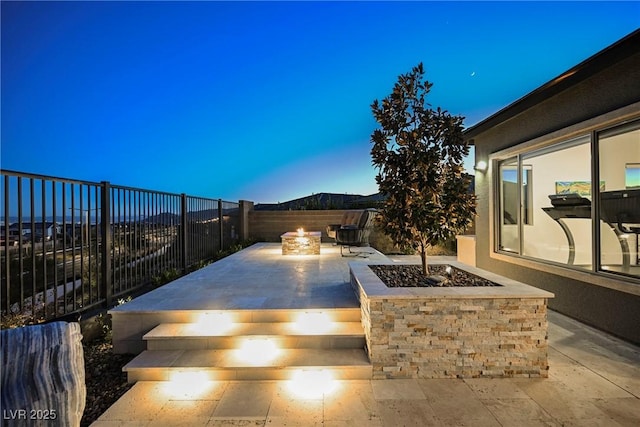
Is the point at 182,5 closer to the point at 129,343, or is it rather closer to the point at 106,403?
the point at 129,343

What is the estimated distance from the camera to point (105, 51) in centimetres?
770

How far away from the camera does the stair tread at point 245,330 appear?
2723 millimetres

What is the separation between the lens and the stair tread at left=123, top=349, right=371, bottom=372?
2.42 metres

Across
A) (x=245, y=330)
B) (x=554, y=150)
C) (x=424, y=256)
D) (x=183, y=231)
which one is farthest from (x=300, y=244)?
(x=554, y=150)

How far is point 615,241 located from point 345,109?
9.14 meters

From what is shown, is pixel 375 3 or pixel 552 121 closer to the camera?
pixel 552 121

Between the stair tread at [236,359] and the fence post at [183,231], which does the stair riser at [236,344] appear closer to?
the stair tread at [236,359]

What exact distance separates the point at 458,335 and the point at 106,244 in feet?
12.9

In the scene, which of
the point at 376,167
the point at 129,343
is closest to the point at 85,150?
the point at 129,343

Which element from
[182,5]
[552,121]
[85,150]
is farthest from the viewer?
[85,150]

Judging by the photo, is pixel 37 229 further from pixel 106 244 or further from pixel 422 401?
pixel 422 401

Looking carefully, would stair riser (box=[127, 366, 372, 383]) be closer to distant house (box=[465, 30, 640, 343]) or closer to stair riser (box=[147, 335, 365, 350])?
stair riser (box=[147, 335, 365, 350])

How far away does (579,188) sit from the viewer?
159 inches

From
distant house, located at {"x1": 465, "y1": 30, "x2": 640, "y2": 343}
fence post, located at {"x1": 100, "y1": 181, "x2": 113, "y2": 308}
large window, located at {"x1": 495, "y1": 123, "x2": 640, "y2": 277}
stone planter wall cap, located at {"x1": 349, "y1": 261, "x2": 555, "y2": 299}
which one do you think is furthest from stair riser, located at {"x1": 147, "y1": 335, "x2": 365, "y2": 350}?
large window, located at {"x1": 495, "y1": 123, "x2": 640, "y2": 277}
